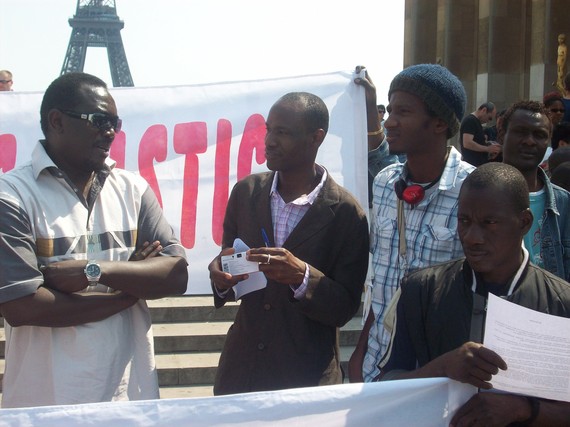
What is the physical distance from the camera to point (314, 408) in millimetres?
2727

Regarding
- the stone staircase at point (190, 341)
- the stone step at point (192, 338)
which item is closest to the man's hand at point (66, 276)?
the stone staircase at point (190, 341)

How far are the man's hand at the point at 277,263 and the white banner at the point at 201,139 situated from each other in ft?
9.11

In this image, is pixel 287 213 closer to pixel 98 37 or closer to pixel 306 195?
pixel 306 195

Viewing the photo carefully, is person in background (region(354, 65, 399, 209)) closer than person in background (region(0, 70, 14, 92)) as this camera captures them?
Yes

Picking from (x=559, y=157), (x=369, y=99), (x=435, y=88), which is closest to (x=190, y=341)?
(x=369, y=99)

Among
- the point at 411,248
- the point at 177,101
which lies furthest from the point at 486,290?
the point at 177,101

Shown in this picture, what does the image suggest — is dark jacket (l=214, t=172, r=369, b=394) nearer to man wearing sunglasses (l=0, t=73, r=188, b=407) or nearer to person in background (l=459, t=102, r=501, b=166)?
man wearing sunglasses (l=0, t=73, r=188, b=407)

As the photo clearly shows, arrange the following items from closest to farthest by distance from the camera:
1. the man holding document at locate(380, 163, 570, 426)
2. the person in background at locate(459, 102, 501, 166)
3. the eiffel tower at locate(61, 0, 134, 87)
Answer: the man holding document at locate(380, 163, 570, 426)
the person in background at locate(459, 102, 501, 166)
the eiffel tower at locate(61, 0, 134, 87)

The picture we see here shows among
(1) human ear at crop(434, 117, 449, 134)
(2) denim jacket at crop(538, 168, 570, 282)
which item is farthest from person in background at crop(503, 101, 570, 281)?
(1) human ear at crop(434, 117, 449, 134)

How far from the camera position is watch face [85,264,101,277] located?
10.3 feet

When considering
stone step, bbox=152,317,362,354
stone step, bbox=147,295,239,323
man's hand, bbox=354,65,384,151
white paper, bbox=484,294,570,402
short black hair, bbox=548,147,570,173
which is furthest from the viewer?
stone step, bbox=147,295,239,323

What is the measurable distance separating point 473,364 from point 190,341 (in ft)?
15.8

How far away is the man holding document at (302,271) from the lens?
350cm

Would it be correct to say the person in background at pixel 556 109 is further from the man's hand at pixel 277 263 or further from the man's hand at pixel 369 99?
the man's hand at pixel 277 263
